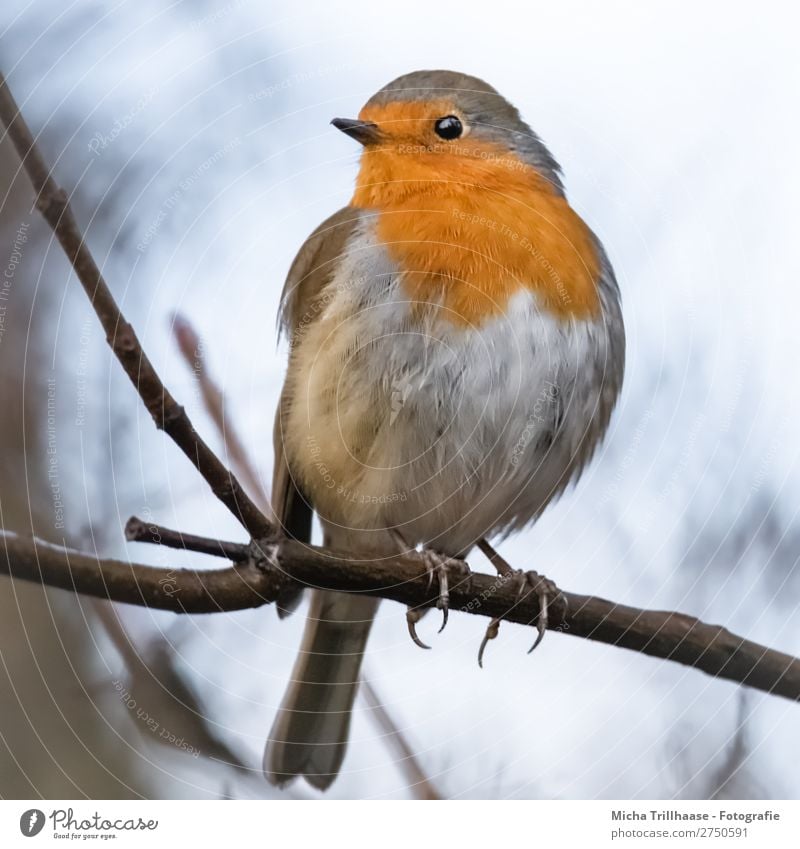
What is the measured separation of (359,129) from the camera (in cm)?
135

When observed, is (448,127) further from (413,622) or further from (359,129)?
(413,622)

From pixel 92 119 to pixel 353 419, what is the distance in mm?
549

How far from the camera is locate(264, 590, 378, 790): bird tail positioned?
1423 millimetres

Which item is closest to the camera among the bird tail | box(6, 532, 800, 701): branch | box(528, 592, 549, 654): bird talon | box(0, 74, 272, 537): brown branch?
box(0, 74, 272, 537): brown branch

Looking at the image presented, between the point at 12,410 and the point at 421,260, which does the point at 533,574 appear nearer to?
the point at 421,260

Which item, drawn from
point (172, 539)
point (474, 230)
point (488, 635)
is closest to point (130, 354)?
point (172, 539)

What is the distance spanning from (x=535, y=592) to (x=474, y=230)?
18.7 inches

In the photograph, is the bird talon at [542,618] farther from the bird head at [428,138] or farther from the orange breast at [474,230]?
the bird head at [428,138]

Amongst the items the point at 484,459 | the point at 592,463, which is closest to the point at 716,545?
the point at 592,463

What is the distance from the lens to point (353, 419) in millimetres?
1334

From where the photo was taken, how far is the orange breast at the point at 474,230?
130 centimetres

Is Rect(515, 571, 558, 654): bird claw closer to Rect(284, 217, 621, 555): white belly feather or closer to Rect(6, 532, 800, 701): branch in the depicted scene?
Rect(6, 532, 800, 701): branch
